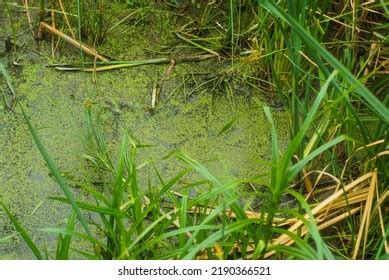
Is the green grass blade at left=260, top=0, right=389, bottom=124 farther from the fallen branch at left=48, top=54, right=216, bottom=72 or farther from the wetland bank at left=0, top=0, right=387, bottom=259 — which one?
the fallen branch at left=48, top=54, right=216, bottom=72

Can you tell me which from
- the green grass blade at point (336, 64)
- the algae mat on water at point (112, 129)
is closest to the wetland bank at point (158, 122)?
the algae mat on water at point (112, 129)

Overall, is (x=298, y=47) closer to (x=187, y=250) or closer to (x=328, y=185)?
(x=328, y=185)

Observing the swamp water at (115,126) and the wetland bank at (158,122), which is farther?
the swamp water at (115,126)

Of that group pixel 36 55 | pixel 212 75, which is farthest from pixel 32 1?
pixel 212 75

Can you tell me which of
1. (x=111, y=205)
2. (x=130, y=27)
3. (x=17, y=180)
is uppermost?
(x=130, y=27)

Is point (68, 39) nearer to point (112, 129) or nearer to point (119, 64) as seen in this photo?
point (119, 64)

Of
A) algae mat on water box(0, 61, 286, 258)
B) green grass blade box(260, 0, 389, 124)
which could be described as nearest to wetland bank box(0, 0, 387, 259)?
algae mat on water box(0, 61, 286, 258)

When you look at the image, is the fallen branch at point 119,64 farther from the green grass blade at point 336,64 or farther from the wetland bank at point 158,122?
the green grass blade at point 336,64

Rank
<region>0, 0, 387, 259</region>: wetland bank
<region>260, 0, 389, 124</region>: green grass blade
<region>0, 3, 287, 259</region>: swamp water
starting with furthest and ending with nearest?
<region>0, 3, 287, 259</region>: swamp water → <region>0, 0, 387, 259</region>: wetland bank → <region>260, 0, 389, 124</region>: green grass blade
